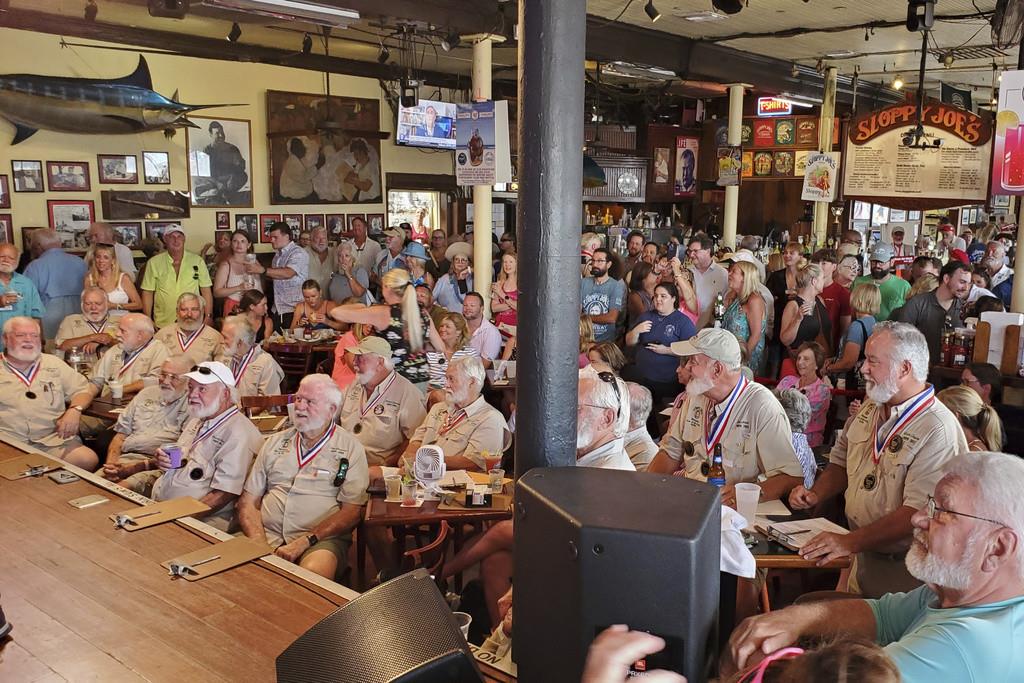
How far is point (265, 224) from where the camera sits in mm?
11672

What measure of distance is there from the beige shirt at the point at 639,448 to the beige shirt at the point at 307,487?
1.37 m

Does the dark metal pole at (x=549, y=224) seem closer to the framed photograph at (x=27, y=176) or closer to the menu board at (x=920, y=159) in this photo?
the menu board at (x=920, y=159)

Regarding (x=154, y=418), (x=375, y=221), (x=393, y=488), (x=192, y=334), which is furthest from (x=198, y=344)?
(x=375, y=221)

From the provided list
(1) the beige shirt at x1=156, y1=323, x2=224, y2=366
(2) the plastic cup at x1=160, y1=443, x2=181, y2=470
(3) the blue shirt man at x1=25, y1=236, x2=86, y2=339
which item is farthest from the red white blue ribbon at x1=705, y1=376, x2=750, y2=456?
(3) the blue shirt man at x1=25, y1=236, x2=86, y2=339

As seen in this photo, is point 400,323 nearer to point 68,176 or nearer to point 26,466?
point 26,466

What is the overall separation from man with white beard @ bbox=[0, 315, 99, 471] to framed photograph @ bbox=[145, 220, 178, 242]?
492 cm

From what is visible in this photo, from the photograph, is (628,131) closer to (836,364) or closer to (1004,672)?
(836,364)

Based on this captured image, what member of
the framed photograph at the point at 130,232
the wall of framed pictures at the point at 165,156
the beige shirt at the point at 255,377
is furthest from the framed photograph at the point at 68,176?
the beige shirt at the point at 255,377

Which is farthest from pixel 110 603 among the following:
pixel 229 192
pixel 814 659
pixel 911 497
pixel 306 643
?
pixel 229 192

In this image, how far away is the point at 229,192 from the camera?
1123 centimetres

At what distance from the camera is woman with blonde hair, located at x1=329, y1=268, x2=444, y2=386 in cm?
570

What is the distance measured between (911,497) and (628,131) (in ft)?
46.5

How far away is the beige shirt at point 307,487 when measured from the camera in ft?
13.8

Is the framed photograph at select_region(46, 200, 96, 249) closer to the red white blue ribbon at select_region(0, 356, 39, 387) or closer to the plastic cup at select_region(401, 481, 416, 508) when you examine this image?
the red white blue ribbon at select_region(0, 356, 39, 387)
